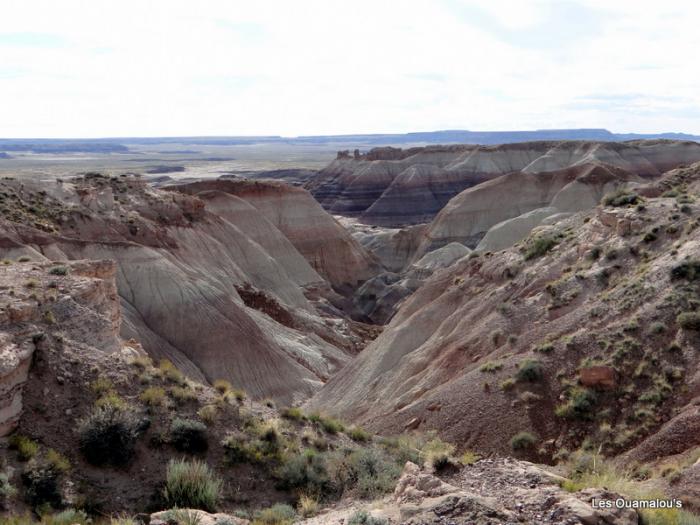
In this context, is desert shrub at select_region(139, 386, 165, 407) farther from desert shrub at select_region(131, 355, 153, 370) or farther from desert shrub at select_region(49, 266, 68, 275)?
desert shrub at select_region(49, 266, 68, 275)

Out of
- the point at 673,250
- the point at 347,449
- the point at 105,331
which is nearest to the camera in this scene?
the point at 347,449

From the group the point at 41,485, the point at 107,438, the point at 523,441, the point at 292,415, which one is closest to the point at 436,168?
the point at 523,441

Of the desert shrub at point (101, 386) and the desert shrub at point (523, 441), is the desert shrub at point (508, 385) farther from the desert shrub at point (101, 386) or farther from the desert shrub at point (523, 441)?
the desert shrub at point (101, 386)

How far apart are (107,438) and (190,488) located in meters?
1.85

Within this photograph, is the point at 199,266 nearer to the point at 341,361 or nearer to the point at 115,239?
the point at 115,239

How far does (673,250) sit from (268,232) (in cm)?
4224

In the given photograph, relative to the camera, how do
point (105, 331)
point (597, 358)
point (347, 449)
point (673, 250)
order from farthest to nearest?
1. point (673, 250)
2. point (597, 358)
3. point (105, 331)
4. point (347, 449)

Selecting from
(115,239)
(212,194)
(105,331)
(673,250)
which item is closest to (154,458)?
(105,331)

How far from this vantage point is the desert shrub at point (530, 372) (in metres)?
18.1

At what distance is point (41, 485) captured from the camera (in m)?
11.0

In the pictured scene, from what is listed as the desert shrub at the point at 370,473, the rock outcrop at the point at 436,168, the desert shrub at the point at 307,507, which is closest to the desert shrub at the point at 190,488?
the desert shrub at the point at 307,507

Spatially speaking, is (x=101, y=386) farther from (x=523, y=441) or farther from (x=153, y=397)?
(x=523, y=441)

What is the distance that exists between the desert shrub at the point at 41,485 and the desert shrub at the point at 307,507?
3693 mm

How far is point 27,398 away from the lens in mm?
12781
